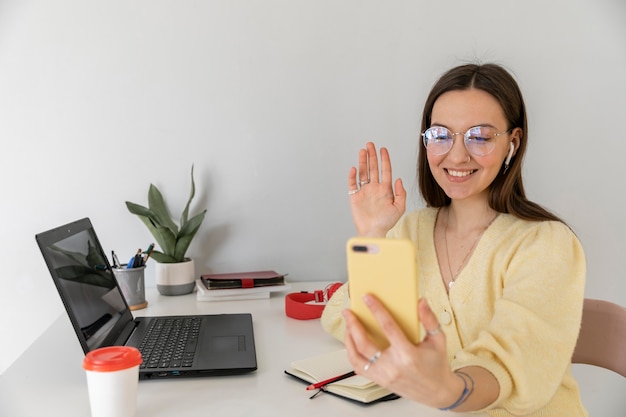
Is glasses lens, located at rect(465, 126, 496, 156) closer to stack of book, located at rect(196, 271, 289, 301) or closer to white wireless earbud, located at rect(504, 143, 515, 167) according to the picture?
white wireless earbud, located at rect(504, 143, 515, 167)

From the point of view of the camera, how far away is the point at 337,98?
1.92 meters

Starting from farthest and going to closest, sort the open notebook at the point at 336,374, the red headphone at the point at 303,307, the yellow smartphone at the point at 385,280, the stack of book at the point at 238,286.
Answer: the stack of book at the point at 238,286 → the red headphone at the point at 303,307 → the open notebook at the point at 336,374 → the yellow smartphone at the point at 385,280

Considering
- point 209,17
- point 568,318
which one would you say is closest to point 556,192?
point 568,318

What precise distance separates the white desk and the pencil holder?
232 mm

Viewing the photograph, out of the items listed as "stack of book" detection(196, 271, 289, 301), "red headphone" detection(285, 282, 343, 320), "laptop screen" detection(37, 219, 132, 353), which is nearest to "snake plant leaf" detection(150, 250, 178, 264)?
"stack of book" detection(196, 271, 289, 301)

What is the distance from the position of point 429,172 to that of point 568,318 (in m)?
0.52

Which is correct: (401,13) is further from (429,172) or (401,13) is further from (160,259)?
(160,259)

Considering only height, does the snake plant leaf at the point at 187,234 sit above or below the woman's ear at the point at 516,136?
below

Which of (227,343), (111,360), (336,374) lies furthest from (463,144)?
(111,360)

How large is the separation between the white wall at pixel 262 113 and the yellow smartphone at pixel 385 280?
1.11m

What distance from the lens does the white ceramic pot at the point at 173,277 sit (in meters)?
1.79

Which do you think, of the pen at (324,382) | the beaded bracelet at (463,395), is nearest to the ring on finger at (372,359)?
the beaded bracelet at (463,395)

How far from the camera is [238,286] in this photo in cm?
176

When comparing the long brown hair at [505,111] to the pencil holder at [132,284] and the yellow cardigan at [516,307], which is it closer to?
the yellow cardigan at [516,307]
